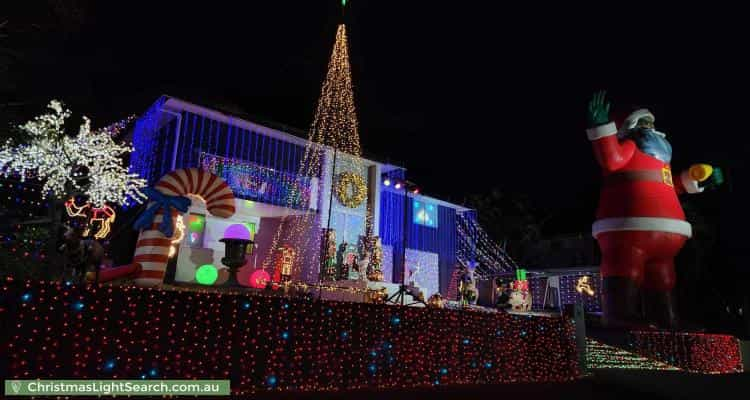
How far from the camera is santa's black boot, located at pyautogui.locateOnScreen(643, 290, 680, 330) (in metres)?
10.2

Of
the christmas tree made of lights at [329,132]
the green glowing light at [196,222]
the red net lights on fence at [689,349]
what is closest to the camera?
the red net lights on fence at [689,349]

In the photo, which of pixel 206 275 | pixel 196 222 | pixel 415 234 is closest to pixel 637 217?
pixel 206 275

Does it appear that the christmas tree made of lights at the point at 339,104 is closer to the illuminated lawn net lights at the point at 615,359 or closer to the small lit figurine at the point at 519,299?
the small lit figurine at the point at 519,299

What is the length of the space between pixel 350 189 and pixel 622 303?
861 centimetres

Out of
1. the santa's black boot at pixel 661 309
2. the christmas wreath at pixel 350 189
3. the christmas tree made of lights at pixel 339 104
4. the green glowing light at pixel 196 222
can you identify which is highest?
the christmas tree made of lights at pixel 339 104

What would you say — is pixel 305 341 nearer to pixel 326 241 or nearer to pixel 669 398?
pixel 669 398

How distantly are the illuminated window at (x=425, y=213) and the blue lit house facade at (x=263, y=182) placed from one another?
1.13 meters

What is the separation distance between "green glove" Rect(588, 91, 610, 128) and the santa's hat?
110cm

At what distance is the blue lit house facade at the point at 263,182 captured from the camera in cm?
1328

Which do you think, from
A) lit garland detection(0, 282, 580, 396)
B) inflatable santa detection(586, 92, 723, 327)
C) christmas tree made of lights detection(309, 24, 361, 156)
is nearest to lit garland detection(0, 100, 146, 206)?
christmas tree made of lights detection(309, 24, 361, 156)

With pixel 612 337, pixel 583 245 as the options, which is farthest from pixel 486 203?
pixel 612 337

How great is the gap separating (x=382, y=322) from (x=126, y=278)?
13.2 ft

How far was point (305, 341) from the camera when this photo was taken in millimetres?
5863

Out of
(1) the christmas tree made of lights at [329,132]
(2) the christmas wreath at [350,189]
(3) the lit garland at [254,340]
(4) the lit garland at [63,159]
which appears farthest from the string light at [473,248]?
(3) the lit garland at [254,340]
